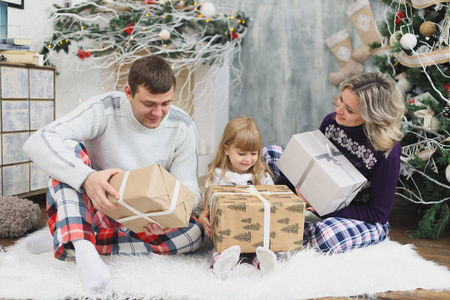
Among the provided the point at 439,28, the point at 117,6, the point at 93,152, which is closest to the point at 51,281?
the point at 93,152

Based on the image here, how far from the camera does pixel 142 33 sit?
10.1 ft

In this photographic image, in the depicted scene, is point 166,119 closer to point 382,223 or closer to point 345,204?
point 345,204

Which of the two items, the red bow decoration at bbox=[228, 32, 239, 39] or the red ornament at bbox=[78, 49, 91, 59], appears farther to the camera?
the red bow decoration at bbox=[228, 32, 239, 39]

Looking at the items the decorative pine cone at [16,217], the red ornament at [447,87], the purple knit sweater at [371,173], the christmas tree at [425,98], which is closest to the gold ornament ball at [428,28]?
the christmas tree at [425,98]

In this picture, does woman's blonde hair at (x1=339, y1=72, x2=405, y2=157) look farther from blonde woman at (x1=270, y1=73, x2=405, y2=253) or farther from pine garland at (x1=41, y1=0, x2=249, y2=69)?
pine garland at (x1=41, y1=0, x2=249, y2=69)

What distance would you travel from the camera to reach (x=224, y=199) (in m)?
1.59

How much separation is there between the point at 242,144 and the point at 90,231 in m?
0.78

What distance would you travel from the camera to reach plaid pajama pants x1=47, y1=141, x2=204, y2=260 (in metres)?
1.46

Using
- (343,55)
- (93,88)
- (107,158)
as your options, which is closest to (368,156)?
(107,158)

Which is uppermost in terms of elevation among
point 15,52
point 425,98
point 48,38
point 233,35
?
point 233,35

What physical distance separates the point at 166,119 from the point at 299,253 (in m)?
0.73

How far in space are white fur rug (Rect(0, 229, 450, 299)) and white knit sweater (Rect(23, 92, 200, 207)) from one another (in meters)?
0.36

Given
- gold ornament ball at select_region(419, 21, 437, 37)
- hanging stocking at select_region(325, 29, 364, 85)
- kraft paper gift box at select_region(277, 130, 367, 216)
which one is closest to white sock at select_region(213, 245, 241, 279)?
kraft paper gift box at select_region(277, 130, 367, 216)

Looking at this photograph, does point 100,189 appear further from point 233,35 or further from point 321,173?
point 233,35
